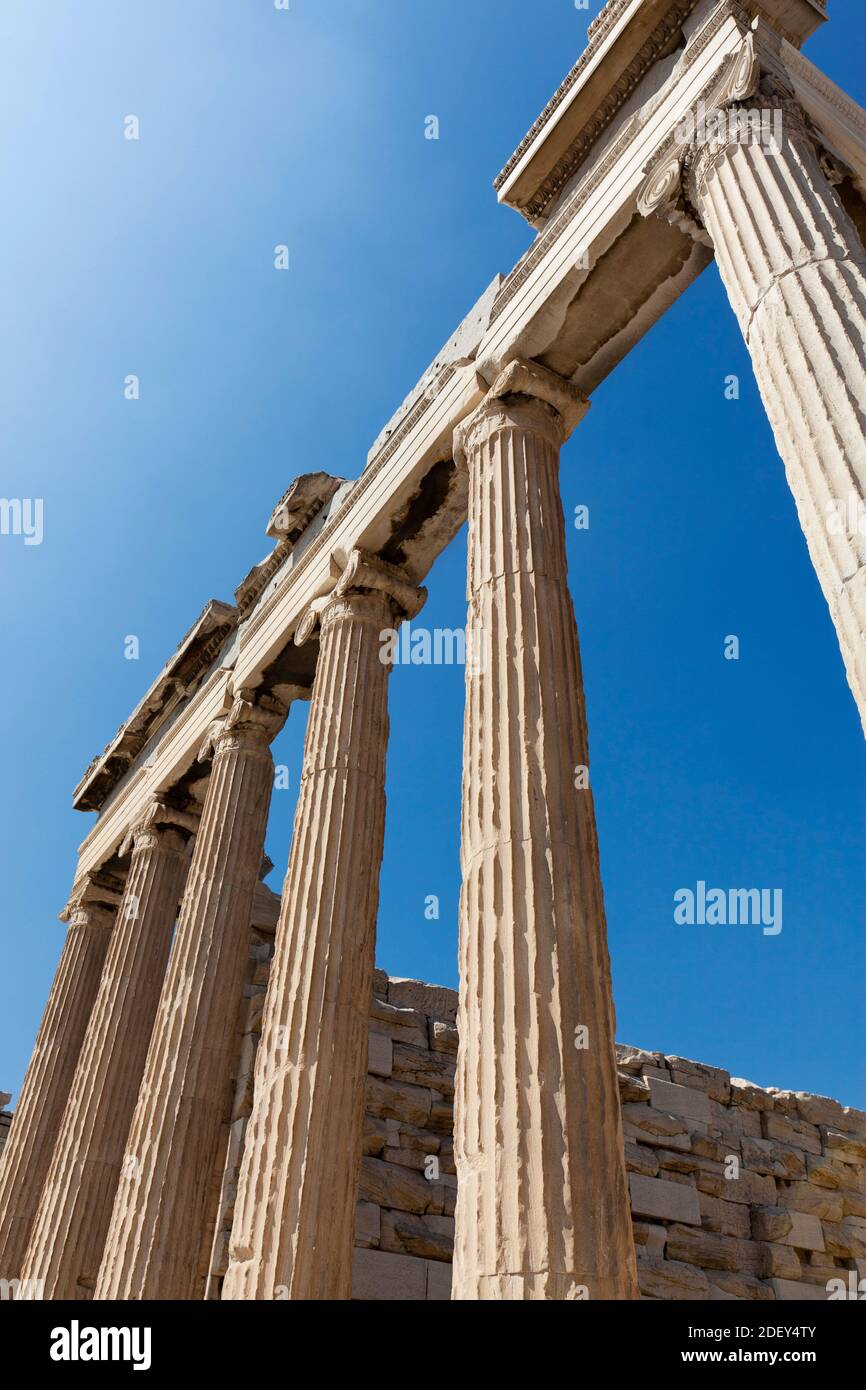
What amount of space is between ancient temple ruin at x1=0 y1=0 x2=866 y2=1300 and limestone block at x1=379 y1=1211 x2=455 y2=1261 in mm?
52

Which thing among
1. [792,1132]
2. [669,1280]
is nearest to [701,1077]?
[792,1132]

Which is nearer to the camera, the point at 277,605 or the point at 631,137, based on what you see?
the point at 631,137

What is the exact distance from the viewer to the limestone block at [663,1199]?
1769 cm

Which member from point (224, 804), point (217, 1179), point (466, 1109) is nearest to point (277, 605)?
point (224, 804)

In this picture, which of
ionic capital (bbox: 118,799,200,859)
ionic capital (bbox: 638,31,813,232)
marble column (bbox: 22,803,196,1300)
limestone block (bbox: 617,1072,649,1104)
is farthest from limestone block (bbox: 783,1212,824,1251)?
ionic capital (bbox: 638,31,813,232)

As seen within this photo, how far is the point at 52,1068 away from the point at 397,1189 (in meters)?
9.25

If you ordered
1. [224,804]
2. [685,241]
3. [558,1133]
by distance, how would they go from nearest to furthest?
[558,1133], [685,241], [224,804]

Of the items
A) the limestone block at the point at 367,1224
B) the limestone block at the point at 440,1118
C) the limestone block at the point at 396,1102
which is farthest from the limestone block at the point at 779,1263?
the limestone block at the point at 367,1224

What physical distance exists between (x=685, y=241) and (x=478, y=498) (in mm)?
3665

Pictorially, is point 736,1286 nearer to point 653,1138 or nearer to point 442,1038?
point 653,1138

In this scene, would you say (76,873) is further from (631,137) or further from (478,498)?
(631,137)

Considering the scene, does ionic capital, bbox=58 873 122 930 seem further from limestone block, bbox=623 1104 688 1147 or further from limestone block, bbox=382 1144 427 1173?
limestone block, bbox=623 1104 688 1147

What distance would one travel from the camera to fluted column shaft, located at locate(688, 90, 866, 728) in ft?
24.1

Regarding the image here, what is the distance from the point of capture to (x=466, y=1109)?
8.97 metres
